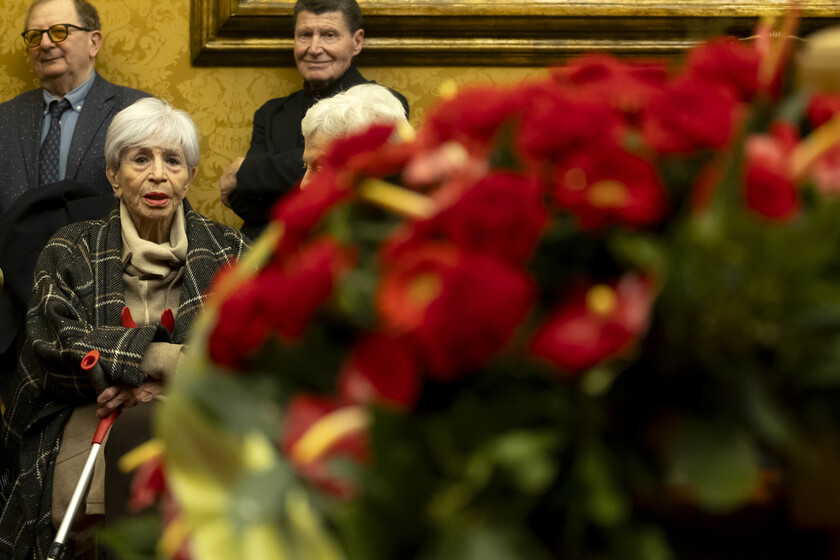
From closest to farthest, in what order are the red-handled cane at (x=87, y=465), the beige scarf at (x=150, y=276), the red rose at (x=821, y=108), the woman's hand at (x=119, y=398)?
the red rose at (x=821, y=108) → the red-handled cane at (x=87, y=465) → the woman's hand at (x=119, y=398) → the beige scarf at (x=150, y=276)

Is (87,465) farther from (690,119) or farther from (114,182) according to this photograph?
(690,119)

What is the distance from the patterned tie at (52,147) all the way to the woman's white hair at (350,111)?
3.26 ft

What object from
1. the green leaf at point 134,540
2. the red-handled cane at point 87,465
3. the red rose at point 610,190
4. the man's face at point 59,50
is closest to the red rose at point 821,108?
the red rose at point 610,190

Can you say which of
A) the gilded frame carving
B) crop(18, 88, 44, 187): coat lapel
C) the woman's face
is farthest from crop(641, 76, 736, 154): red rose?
crop(18, 88, 44, 187): coat lapel

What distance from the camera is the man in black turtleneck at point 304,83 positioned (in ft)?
8.78

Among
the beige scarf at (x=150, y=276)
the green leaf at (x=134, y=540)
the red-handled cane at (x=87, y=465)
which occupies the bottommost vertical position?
the red-handled cane at (x=87, y=465)

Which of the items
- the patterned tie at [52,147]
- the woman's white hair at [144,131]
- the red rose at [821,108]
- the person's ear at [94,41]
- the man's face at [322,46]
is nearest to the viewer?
the red rose at [821,108]

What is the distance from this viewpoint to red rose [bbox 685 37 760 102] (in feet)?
1.69

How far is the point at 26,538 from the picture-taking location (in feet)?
7.00

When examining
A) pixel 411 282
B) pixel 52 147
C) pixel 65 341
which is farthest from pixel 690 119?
pixel 52 147

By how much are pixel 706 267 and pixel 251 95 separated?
2.75m

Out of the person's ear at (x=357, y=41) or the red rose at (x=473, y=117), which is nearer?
the red rose at (x=473, y=117)

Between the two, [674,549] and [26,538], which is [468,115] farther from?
[26,538]

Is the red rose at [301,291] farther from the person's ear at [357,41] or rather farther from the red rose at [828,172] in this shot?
the person's ear at [357,41]
